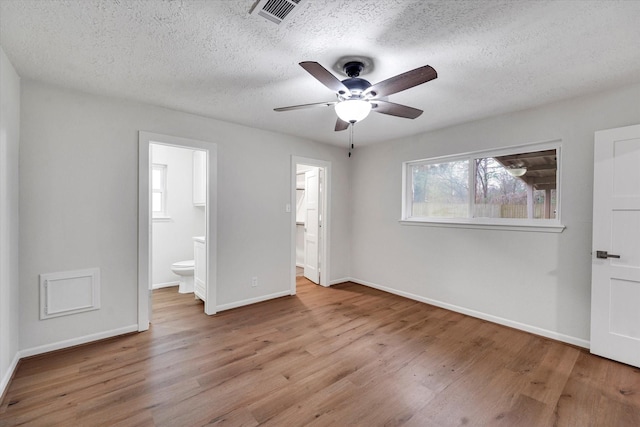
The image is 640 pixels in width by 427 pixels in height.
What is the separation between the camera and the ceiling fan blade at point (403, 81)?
1.69 metres

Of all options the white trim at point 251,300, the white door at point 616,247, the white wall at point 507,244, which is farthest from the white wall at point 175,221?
the white door at point 616,247

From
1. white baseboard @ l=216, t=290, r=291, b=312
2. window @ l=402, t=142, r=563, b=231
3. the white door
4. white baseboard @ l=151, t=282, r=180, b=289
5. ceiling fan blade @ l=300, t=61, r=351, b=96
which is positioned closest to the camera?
ceiling fan blade @ l=300, t=61, r=351, b=96

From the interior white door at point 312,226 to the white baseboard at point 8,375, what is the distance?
11.4 feet

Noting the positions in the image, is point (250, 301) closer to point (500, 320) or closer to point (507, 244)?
point (500, 320)

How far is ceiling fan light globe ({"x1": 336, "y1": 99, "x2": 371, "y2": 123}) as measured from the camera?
2.04 meters

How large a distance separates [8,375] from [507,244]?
4.53 m

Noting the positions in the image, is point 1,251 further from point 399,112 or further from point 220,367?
point 399,112

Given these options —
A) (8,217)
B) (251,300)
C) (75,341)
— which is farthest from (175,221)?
(8,217)

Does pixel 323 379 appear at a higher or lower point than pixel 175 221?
lower

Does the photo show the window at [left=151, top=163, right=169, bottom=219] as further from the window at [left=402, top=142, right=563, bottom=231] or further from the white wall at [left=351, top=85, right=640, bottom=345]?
the window at [left=402, top=142, right=563, bottom=231]

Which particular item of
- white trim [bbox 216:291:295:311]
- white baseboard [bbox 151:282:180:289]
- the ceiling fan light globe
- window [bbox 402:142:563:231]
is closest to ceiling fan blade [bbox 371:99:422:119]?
the ceiling fan light globe

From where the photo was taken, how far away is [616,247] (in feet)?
7.90

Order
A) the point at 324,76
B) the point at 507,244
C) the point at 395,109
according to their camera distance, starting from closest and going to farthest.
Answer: the point at 324,76, the point at 395,109, the point at 507,244

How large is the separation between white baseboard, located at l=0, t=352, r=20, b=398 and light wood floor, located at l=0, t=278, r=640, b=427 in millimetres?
47
